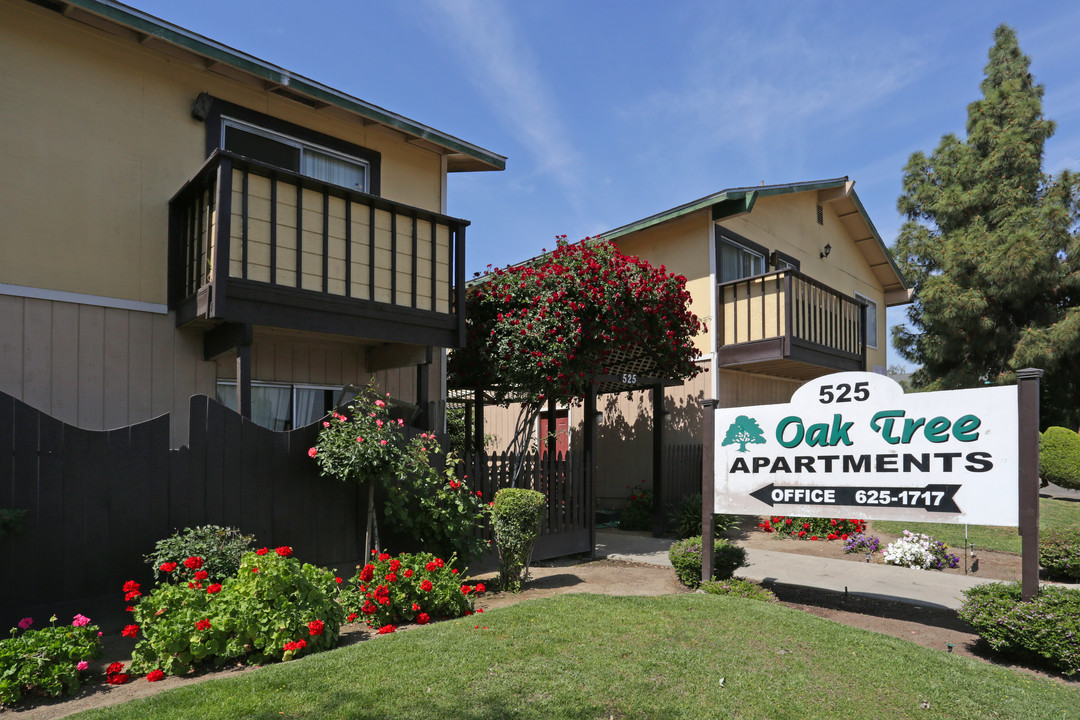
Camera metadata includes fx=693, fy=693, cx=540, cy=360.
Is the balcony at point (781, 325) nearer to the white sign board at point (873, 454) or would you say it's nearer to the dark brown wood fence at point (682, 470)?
the dark brown wood fence at point (682, 470)

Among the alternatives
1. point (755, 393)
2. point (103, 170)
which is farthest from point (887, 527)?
point (103, 170)

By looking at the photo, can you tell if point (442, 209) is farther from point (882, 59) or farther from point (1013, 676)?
point (1013, 676)

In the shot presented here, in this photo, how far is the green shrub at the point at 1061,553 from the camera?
8367mm

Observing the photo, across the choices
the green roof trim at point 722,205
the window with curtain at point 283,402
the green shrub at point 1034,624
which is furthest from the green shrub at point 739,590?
the green roof trim at point 722,205

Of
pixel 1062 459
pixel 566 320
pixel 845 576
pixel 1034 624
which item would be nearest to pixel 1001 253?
pixel 1062 459

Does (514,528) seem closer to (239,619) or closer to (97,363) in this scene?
(239,619)

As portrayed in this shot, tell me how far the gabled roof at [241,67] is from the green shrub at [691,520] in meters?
6.78

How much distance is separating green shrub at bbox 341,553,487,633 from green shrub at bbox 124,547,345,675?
55cm

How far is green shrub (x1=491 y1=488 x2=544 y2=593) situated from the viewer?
7.18 metres

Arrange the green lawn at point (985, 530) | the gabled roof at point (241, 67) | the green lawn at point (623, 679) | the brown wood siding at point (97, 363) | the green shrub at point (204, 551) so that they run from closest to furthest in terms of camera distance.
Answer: the green lawn at point (623, 679), the green shrub at point (204, 551), the brown wood siding at point (97, 363), the gabled roof at point (241, 67), the green lawn at point (985, 530)

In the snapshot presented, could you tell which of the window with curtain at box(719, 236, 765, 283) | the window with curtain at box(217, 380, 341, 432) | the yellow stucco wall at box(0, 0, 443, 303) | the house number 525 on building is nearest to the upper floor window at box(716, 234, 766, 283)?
the window with curtain at box(719, 236, 765, 283)

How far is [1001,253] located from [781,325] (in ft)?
45.9

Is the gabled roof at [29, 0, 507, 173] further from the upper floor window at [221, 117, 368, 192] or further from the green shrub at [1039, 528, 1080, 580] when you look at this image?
the green shrub at [1039, 528, 1080, 580]

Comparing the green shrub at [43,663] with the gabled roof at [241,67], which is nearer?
the green shrub at [43,663]
